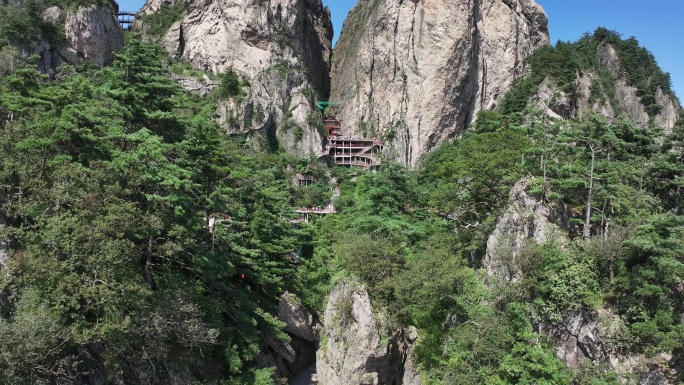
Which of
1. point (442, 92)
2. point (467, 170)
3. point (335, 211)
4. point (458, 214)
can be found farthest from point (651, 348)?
point (442, 92)

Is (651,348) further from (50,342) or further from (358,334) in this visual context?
(50,342)

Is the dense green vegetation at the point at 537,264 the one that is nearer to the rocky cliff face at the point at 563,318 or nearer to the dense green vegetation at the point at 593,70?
the rocky cliff face at the point at 563,318

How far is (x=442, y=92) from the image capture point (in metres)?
63.1

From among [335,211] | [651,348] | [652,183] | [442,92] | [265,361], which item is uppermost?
[442,92]

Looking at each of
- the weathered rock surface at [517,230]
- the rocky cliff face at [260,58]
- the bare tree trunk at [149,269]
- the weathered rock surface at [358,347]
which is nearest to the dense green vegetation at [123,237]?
the bare tree trunk at [149,269]

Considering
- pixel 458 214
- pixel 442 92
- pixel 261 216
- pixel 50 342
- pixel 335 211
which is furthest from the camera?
pixel 442 92

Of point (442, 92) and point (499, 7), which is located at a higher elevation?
point (499, 7)

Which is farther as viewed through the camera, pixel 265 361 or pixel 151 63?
pixel 265 361

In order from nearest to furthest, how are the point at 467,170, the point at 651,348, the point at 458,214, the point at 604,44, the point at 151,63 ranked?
the point at 651,348 → the point at 151,63 → the point at 458,214 → the point at 467,170 → the point at 604,44

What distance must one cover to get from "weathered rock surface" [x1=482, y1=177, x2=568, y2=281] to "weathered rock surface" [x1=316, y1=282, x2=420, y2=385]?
18.4 ft

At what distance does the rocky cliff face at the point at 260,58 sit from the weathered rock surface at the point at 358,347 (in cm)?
4073

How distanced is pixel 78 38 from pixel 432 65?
4530cm

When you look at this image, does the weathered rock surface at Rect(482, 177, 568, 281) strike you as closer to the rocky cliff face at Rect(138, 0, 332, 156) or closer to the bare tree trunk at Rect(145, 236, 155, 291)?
the bare tree trunk at Rect(145, 236, 155, 291)

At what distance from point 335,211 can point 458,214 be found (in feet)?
53.8
